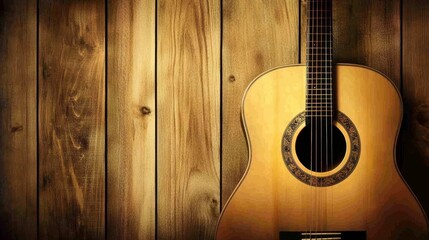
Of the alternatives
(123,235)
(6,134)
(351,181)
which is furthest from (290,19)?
(6,134)

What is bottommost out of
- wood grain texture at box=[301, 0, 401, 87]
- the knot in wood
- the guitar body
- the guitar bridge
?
the guitar bridge

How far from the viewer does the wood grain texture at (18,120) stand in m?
1.22

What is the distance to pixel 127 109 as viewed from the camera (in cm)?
122

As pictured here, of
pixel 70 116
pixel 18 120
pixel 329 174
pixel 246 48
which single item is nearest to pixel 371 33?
pixel 246 48

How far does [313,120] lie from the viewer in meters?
1.01

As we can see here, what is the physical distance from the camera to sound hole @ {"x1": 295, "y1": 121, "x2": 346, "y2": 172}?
1012mm

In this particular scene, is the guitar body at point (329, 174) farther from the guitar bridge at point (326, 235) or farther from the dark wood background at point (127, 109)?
the dark wood background at point (127, 109)

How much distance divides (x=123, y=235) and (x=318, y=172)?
0.66 metres

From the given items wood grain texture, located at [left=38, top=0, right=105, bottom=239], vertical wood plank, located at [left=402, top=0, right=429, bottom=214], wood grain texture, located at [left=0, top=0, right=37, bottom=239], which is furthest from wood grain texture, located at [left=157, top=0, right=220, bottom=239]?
vertical wood plank, located at [left=402, top=0, right=429, bottom=214]

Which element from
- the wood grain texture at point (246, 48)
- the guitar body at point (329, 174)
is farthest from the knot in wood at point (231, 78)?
the guitar body at point (329, 174)

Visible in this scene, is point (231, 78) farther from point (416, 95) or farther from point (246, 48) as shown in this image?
point (416, 95)

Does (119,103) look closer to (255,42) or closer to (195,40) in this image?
(195,40)

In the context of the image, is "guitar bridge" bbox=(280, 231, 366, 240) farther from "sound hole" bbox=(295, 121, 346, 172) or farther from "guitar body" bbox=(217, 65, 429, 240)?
"sound hole" bbox=(295, 121, 346, 172)

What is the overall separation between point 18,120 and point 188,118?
563 mm
